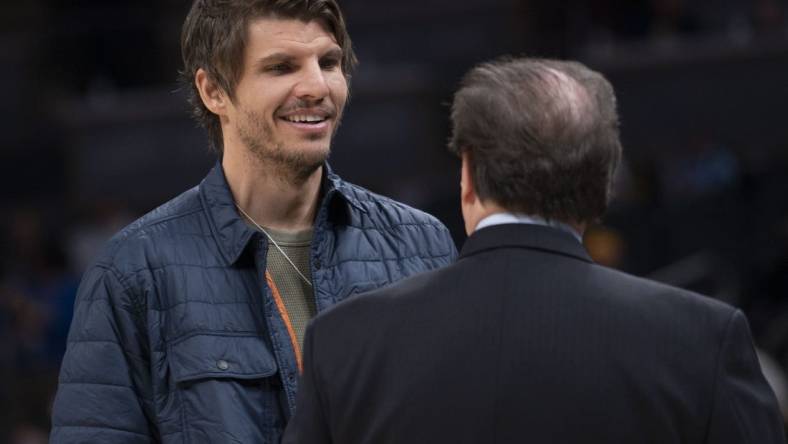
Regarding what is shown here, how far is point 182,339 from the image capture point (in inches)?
104

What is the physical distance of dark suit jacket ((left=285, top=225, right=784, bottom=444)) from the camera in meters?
2.04

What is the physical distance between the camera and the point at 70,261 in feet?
30.8

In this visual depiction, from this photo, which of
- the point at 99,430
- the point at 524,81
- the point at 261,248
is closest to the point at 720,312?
the point at 524,81

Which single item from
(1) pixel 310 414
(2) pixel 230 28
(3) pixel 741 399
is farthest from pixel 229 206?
(3) pixel 741 399

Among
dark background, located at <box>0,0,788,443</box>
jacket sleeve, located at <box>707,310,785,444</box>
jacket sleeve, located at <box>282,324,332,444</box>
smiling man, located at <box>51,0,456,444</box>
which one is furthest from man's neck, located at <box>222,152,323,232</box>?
dark background, located at <box>0,0,788,443</box>

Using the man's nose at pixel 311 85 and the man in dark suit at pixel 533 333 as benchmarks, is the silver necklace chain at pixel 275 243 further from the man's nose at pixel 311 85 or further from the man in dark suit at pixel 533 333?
the man in dark suit at pixel 533 333

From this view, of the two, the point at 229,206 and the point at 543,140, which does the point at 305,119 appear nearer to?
the point at 229,206

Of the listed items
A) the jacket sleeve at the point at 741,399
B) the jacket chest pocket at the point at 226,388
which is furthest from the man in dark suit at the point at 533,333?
the jacket chest pocket at the point at 226,388

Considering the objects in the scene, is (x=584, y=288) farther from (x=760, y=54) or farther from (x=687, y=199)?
(x=760, y=54)

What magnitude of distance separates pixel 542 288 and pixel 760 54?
9.40 m

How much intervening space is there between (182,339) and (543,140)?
0.90m

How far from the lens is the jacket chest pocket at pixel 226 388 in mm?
2584

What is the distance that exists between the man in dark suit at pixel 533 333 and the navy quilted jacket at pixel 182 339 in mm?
437

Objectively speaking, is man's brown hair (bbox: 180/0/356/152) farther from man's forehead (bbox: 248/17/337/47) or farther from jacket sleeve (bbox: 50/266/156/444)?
jacket sleeve (bbox: 50/266/156/444)
